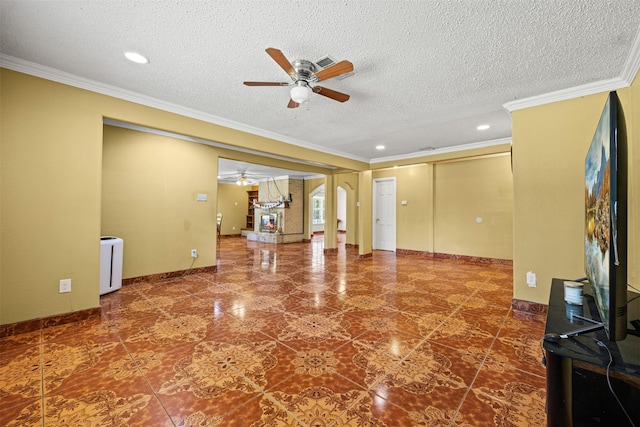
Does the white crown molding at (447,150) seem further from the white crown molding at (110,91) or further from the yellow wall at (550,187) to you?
the white crown molding at (110,91)

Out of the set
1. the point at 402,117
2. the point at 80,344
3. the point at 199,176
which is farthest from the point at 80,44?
the point at 402,117

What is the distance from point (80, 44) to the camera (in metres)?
2.19

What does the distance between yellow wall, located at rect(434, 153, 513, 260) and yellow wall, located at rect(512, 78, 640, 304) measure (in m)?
Result: 3.13

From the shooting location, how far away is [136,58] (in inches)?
93.4

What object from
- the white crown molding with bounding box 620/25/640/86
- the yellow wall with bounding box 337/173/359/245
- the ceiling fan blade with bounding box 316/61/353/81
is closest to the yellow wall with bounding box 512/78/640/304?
the white crown molding with bounding box 620/25/640/86

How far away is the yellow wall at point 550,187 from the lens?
9.27 ft

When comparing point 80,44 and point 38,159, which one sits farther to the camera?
point 38,159

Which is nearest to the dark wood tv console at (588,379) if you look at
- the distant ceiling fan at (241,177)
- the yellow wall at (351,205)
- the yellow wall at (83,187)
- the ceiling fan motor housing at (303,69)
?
the yellow wall at (83,187)

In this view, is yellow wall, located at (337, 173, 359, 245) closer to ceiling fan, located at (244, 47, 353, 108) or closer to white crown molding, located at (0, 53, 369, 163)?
white crown molding, located at (0, 53, 369, 163)

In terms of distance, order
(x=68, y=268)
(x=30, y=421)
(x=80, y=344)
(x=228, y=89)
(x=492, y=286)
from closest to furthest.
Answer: (x=30, y=421), (x=80, y=344), (x=68, y=268), (x=228, y=89), (x=492, y=286)

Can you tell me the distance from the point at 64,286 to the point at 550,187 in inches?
209

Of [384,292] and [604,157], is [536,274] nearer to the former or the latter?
[384,292]

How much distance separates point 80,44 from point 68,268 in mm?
2127

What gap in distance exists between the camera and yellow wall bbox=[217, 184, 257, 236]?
1169cm
